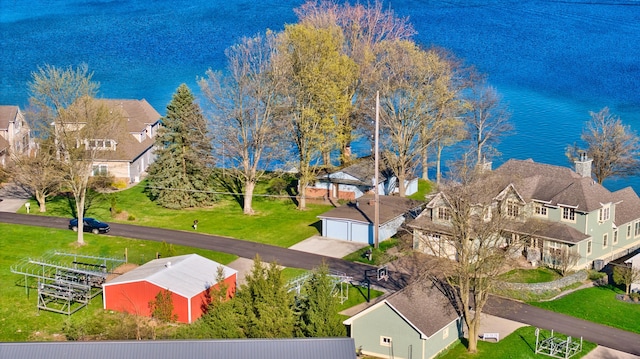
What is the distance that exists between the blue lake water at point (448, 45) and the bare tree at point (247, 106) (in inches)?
1503

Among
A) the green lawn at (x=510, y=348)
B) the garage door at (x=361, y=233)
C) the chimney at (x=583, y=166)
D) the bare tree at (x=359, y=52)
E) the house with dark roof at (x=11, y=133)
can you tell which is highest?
the bare tree at (x=359, y=52)

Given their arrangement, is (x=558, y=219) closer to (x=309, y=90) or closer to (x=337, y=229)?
(x=337, y=229)

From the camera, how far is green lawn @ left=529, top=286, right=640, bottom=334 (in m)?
49.5

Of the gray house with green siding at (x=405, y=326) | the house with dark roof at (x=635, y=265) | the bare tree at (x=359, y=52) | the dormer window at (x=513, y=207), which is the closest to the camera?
the gray house with green siding at (x=405, y=326)

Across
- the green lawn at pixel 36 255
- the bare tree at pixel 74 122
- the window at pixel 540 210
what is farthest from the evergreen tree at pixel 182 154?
the window at pixel 540 210

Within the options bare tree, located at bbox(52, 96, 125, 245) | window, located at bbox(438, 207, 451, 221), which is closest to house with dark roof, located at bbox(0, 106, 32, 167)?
bare tree, located at bbox(52, 96, 125, 245)

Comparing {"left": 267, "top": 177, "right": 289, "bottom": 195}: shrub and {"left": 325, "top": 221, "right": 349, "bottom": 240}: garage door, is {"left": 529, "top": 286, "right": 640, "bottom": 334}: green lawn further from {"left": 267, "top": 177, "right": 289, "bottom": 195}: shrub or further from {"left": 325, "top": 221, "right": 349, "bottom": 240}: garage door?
{"left": 267, "top": 177, "right": 289, "bottom": 195}: shrub

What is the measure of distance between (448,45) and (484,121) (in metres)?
63.8

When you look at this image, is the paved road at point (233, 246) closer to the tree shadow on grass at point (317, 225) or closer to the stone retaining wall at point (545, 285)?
the tree shadow on grass at point (317, 225)

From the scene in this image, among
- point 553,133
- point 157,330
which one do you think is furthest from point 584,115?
point 157,330

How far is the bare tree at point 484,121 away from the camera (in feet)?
265

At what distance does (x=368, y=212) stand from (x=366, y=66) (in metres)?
17.2

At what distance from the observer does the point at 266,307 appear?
130 ft

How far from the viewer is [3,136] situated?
80688 mm
